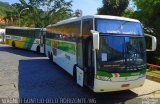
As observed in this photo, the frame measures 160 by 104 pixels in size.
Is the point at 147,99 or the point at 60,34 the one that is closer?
the point at 147,99

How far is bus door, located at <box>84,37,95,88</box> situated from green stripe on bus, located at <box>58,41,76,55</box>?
2.20 metres

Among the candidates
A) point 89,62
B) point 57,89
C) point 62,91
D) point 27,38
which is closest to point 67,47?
point 57,89

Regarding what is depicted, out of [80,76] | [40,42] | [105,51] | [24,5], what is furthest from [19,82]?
[24,5]

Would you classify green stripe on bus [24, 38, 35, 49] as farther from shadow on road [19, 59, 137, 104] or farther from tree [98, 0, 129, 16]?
shadow on road [19, 59, 137, 104]

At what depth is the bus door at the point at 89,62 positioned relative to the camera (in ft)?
35.3

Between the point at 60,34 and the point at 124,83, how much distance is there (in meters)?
8.18

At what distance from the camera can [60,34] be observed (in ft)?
58.4

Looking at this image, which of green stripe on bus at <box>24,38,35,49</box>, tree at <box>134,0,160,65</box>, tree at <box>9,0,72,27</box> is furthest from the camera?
tree at <box>9,0,72,27</box>

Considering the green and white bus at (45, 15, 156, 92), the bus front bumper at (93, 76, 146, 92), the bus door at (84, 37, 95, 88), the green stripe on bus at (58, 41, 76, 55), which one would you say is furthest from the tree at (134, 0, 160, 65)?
the bus front bumper at (93, 76, 146, 92)

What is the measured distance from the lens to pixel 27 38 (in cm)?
3288

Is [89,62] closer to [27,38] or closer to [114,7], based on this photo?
[27,38]

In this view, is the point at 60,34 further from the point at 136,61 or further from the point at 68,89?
the point at 136,61

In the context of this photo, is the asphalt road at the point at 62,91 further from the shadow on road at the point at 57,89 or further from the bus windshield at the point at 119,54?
the bus windshield at the point at 119,54

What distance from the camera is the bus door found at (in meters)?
10.8
